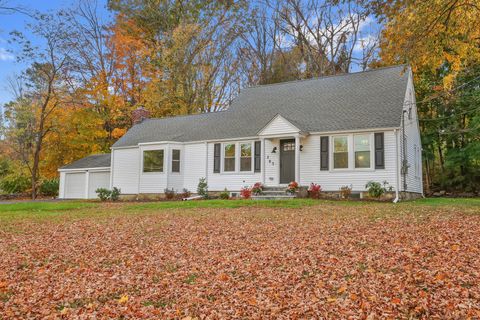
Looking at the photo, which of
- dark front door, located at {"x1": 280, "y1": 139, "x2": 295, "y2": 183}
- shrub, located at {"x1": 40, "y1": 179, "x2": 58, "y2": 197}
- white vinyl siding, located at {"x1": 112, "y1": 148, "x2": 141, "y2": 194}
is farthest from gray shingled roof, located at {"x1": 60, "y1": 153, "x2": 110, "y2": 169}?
dark front door, located at {"x1": 280, "y1": 139, "x2": 295, "y2": 183}

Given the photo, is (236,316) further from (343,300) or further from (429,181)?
(429,181)

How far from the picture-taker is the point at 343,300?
4.26 m

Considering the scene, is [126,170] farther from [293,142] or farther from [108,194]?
[293,142]

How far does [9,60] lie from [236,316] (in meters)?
27.5

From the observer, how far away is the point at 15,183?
27.8 meters

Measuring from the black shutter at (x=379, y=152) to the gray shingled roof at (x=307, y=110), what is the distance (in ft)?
1.71

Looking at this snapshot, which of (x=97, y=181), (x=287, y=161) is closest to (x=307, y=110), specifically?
(x=287, y=161)

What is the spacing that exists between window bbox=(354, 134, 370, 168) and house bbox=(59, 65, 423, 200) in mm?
39

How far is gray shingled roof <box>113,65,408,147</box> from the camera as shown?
56.3 ft

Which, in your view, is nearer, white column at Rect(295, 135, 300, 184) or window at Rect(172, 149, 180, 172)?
white column at Rect(295, 135, 300, 184)

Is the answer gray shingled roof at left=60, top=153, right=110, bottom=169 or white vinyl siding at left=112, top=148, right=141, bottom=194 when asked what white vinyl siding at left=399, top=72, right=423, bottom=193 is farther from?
gray shingled roof at left=60, top=153, right=110, bottom=169

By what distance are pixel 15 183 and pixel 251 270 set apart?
2717 cm

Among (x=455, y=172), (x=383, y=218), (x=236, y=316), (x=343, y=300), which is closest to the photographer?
(x=236, y=316)

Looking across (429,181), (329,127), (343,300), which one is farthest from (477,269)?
(429,181)
